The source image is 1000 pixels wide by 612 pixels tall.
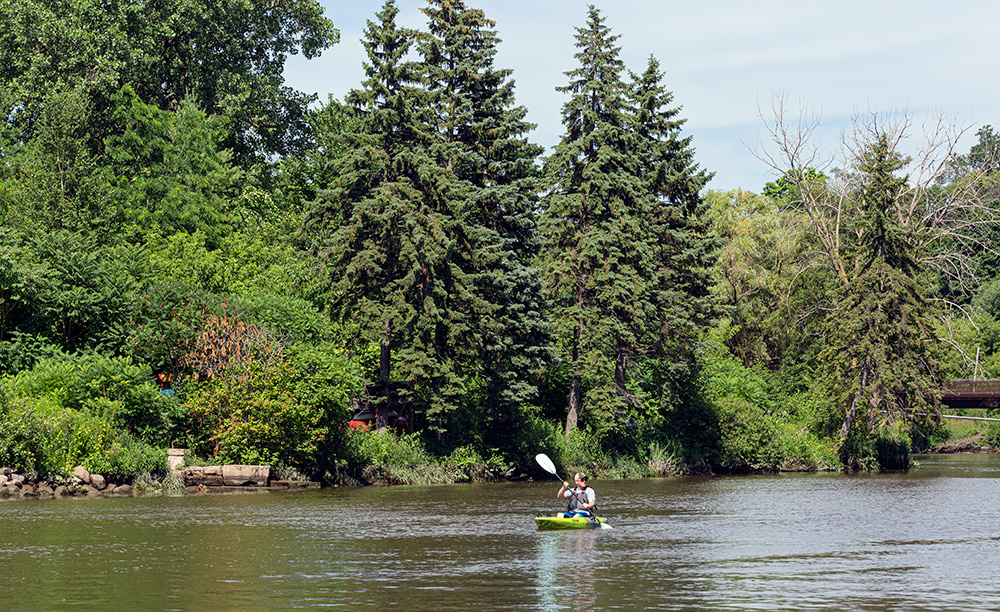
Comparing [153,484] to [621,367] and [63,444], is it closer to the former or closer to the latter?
[63,444]

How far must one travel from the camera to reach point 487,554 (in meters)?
22.6

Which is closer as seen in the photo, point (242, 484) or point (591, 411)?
point (242, 484)

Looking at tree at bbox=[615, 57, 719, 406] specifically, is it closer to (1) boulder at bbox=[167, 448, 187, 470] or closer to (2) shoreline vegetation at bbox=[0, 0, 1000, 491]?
(2) shoreline vegetation at bbox=[0, 0, 1000, 491]

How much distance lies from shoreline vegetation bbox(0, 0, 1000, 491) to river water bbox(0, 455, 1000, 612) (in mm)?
6087

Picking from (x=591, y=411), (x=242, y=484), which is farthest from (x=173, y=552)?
(x=591, y=411)

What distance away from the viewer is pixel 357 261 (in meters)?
44.8

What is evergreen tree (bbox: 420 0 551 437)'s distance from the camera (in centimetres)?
4766

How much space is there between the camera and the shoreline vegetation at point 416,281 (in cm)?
4069

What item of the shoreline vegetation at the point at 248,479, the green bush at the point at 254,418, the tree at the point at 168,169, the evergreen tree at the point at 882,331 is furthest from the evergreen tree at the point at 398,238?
the evergreen tree at the point at 882,331

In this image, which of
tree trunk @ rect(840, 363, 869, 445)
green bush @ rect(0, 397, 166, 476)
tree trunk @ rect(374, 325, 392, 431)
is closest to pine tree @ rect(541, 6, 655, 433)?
tree trunk @ rect(374, 325, 392, 431)

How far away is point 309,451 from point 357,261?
28.1 ft

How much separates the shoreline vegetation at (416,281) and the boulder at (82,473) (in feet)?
1.23

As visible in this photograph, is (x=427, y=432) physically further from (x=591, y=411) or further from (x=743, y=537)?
(x=743, y=537)

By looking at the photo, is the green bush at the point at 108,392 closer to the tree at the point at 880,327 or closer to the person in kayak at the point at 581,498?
the person in kayak at the point at 581,498
